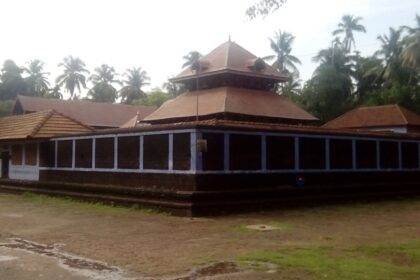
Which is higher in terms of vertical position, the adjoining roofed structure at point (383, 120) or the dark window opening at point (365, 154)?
the adjoining roofed structure at point (383, 120)

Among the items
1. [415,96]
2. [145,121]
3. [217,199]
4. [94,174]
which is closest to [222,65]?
[145,121]

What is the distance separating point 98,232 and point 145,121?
1248 cm

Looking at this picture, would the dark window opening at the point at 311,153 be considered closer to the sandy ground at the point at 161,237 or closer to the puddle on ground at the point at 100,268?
the sandy ground at the point at 161,237

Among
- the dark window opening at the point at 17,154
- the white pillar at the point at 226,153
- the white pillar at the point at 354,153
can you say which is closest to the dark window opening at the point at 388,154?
the white pillar at the point at 354,153

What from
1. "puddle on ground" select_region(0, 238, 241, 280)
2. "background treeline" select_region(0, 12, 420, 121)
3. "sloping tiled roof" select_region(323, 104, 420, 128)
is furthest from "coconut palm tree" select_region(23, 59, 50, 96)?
"puddle on ground" select_region(0, 238, 241, 280)

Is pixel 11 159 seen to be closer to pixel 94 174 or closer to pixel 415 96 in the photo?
pixel 94 174

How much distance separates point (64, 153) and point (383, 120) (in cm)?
2503

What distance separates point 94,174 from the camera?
19047 millimetres

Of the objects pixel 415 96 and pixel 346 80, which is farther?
pixel 346 80

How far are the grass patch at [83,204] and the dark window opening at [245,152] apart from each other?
2549mm

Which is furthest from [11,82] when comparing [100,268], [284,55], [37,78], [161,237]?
[100,268]

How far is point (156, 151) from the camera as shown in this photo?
16.1 meters

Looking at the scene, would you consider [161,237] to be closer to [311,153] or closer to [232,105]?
[311,153]

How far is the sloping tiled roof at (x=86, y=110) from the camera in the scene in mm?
42562
